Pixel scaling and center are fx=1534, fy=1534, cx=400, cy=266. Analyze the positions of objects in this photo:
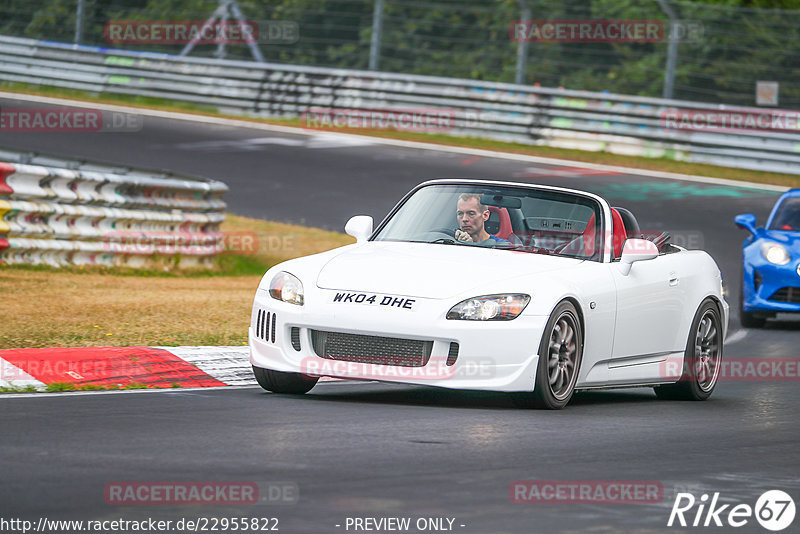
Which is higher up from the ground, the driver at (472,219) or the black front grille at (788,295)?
the driver at (472,219)

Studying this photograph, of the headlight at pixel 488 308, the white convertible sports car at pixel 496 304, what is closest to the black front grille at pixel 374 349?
the white convertible sports car at pixel 496 304

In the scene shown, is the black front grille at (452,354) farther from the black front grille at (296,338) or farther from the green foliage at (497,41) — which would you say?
the green foliage at (497,41)

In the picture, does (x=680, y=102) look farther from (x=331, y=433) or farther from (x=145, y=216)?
(x=331, y=433)

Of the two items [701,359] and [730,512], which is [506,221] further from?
[730,512]

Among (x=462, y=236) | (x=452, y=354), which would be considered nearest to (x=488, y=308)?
(x=452, y=354)

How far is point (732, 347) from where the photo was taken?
13781mm

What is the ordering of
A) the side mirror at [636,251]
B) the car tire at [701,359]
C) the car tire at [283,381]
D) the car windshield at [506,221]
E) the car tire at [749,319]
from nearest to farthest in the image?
the car tire at [283,381]
the side mirror at [636,251]
the car windshield at [506,221]
the car tire at [701,359]
the car tire at [749,319]

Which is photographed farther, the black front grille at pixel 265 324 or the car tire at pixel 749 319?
the car tire at pixel 749 319

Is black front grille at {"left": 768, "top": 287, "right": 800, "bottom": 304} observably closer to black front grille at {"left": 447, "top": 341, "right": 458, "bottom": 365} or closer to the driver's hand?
the driver's hand

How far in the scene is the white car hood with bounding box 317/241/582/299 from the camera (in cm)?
855

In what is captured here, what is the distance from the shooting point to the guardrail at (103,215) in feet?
50.2

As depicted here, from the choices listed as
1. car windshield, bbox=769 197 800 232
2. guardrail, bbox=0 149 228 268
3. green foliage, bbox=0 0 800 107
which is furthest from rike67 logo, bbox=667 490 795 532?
green foliage, bbox=0 0 800 107

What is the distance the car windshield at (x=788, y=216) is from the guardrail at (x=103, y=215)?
21.0ft

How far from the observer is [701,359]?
34.4 feet
